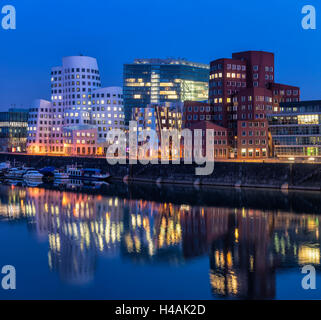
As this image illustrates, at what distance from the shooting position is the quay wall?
9481cm

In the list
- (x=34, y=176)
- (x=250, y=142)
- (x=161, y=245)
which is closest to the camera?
(x=161, y=245)

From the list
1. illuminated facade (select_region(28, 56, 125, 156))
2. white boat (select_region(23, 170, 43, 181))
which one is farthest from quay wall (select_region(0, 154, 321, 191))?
illuminated facade (select_region(28, 56, 125, 156))

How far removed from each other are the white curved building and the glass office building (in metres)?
75.1

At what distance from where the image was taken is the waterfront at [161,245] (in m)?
Result: 38.5

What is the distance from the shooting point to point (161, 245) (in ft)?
171

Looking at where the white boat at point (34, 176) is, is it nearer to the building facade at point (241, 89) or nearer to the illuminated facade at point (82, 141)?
the illuminated facade at point (82, 141)

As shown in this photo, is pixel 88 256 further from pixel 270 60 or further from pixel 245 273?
pixel 270 60

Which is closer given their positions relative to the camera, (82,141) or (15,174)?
(15,174)

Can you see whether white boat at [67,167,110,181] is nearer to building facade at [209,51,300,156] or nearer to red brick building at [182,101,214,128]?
red brick building at [182,101,214,128]

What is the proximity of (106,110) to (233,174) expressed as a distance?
8820cm

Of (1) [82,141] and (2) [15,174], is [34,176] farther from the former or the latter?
(1) [82,141]

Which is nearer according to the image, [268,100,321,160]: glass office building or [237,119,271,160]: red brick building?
[268,100,321,160]: glass office building

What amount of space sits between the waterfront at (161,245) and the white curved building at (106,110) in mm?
94182

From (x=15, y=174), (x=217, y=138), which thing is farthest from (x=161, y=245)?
(x=15, y=174)
